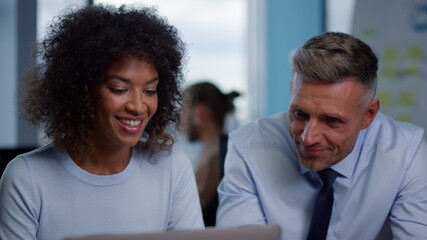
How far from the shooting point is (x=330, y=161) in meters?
1.64

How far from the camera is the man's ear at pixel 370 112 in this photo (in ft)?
5.53

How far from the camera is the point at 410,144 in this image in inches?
70.0

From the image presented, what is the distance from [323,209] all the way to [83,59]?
33.4 inches

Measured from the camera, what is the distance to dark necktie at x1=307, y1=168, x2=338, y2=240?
5.37ft

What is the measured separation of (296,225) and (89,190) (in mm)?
696

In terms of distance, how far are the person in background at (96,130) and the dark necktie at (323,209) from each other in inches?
14.4

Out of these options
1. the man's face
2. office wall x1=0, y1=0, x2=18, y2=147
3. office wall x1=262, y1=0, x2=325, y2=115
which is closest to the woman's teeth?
the man's face

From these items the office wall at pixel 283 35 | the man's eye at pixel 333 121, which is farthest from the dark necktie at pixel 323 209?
the office wall at pixel 283 35

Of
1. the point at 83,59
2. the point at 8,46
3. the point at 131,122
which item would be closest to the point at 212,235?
the point at 131,122

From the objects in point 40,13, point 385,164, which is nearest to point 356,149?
point 385,164

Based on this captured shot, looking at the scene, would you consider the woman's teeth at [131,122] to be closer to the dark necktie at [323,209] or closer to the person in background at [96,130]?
the person in background at [96,130]

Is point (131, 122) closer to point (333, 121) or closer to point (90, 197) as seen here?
point (90, 197)

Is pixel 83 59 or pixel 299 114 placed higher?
pixel 83 59

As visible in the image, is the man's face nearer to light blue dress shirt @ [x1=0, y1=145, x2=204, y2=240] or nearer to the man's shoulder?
the man's shoulder
